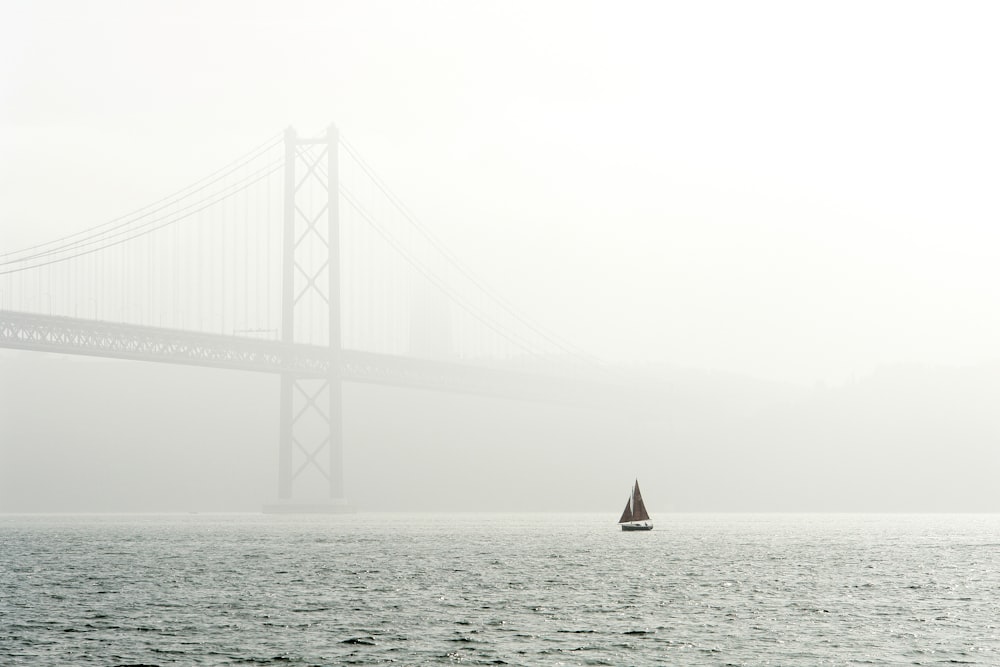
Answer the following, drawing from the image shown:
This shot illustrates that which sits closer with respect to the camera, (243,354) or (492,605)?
(492,605)

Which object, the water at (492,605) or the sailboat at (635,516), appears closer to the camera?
the water at (492,605)

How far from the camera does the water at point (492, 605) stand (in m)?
26.5

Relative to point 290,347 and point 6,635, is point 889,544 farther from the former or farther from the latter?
point 6,635

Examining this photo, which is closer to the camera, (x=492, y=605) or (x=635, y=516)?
(x=492, y=605)

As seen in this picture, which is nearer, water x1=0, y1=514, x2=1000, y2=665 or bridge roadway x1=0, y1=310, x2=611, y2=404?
water x1=0, y1=514, x2=1000, y2=665

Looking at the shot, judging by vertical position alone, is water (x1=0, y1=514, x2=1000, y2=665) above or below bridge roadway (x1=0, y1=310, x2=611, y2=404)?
below

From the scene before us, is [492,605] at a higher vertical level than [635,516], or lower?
lower

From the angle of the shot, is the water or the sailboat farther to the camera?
the sailboat

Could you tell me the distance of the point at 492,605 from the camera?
3466 centimetres

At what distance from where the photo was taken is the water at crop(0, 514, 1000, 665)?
2648 cm

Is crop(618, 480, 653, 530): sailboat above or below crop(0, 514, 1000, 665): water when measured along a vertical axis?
above

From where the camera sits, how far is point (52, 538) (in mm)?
74938

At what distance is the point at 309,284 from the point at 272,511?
604 inches

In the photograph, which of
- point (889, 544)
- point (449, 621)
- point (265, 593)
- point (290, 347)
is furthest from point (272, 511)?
point (449, 621)
